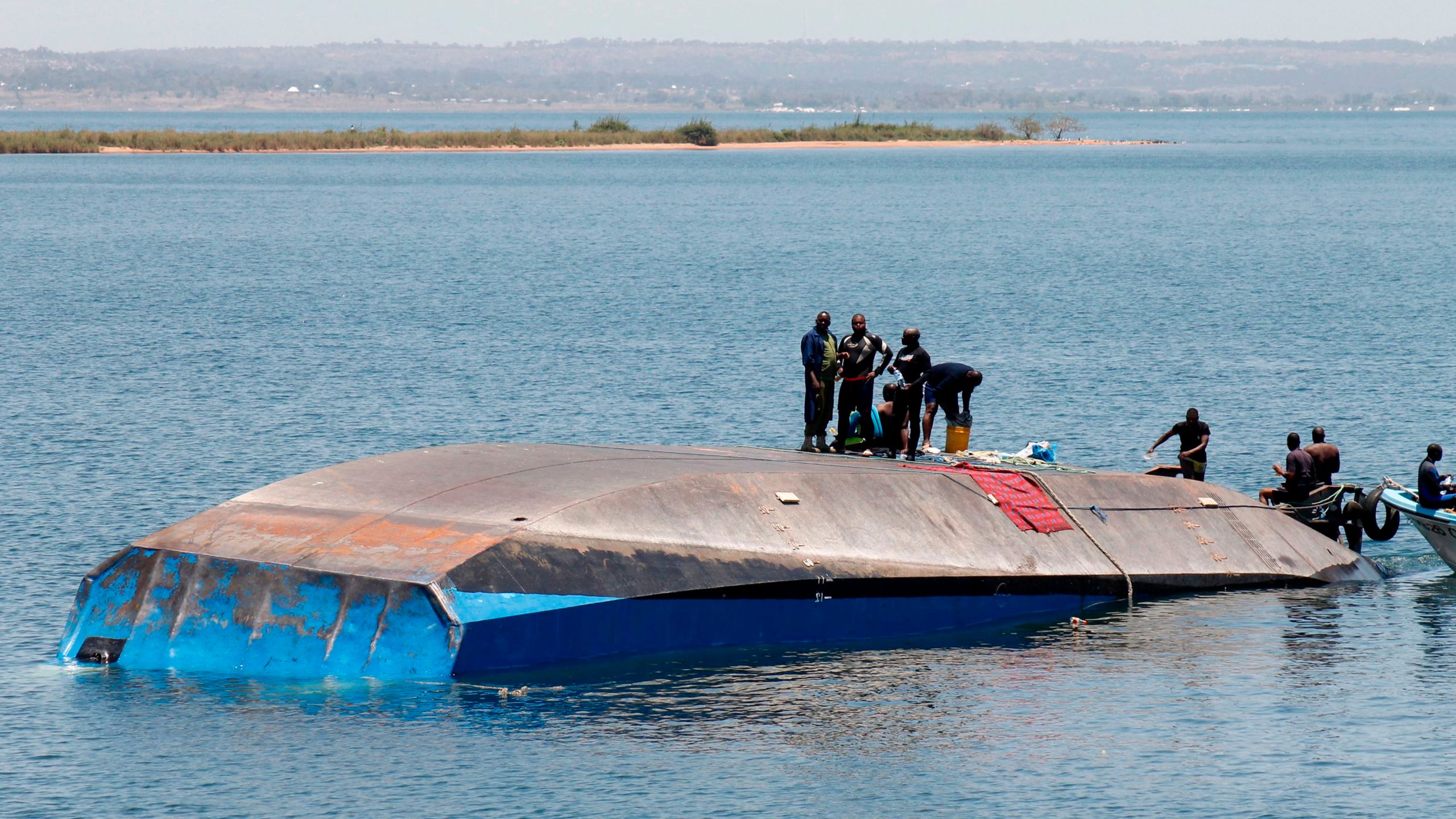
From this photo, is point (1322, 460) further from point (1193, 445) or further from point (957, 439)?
point (957, 439)

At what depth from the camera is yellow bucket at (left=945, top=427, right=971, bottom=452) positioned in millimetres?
32719

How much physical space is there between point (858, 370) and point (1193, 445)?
26.2ft

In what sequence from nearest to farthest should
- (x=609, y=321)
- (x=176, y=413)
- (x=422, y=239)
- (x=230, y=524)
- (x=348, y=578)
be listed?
(x=348, y=578), (x=230, y=524), (x=176, y=413), (x=609, y=321), (x=422, y=239)

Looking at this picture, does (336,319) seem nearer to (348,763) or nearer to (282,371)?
(282,371)

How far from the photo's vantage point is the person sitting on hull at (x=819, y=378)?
3050 centimetres

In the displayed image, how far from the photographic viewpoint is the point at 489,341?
219 ft

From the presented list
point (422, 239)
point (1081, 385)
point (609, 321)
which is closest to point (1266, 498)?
point (1081, 385)

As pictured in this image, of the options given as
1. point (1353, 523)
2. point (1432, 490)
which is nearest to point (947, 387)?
point (1353, 523)

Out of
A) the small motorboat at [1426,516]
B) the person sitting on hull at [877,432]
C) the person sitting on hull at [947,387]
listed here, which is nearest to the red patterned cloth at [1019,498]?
the person sitting on hull at [947,387]

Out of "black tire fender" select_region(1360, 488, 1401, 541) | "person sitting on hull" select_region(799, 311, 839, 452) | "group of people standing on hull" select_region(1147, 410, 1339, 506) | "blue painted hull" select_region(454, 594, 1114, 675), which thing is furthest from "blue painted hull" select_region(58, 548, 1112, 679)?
"black tire fender" select_region(1360, 488, 1401, 541)

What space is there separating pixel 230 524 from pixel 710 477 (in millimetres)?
7528

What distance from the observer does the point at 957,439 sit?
32844 mm

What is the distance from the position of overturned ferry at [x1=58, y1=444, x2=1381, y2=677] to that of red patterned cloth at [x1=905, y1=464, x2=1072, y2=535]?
0.05m

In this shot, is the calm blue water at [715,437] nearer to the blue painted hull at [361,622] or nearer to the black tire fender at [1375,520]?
the blue painted hull at [361,622]
